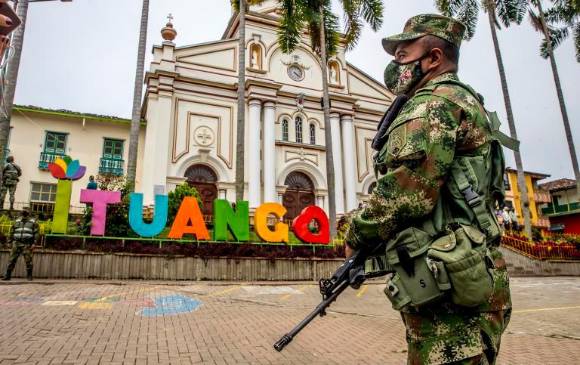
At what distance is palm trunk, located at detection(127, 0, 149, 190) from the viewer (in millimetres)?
14789

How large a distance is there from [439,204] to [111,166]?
70.9ft

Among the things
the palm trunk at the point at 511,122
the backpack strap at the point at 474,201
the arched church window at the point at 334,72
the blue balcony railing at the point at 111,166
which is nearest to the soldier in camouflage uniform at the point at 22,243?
the backpack strap at the point at 474,201

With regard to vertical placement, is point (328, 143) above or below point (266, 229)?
above

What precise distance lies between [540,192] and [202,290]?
38439mm

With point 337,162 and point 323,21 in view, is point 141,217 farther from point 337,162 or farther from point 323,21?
point 337,162

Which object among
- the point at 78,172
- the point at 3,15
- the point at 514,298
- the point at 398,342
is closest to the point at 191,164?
the point at 78,172

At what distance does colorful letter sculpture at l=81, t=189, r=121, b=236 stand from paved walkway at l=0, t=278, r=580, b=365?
2.28 metres

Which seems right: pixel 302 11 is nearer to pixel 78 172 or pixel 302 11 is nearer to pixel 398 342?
pixel 78 172

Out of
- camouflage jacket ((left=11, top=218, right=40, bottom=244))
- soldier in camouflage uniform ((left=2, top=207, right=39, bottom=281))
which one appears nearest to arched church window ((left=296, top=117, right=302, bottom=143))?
camouflage jacket ((left=11, top=218, right=40, bottom=244))

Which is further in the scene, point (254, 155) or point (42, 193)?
point (254, 155)

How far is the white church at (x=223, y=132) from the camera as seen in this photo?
19891 mm

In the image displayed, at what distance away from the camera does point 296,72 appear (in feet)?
82.4

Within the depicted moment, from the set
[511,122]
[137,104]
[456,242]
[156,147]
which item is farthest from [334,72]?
[456,242]

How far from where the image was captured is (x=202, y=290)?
9.38 metres
